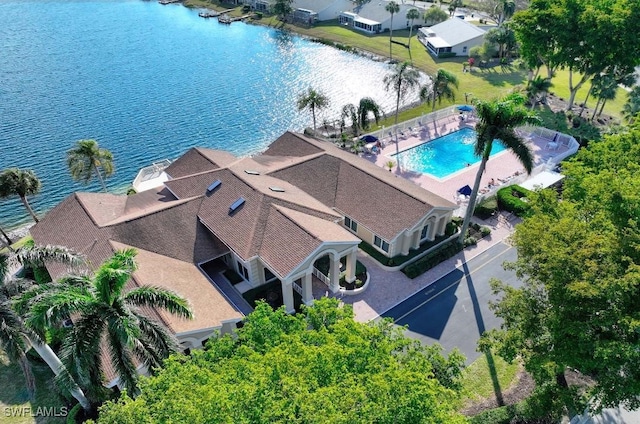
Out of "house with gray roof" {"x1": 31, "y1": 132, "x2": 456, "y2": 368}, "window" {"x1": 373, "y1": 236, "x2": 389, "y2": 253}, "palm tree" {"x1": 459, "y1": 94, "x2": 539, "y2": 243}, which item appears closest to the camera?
"house with gray roof" {"x1": 31, "y1": 132, "x2": 456, "y2": 368}

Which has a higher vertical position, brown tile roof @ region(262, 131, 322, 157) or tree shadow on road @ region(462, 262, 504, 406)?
brown tile roof @ region(262, 131, 322, 157)

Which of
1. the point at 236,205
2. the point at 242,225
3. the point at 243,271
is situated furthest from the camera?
the point at 243,271

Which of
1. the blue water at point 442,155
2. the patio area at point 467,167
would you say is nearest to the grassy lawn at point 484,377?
the patio area at point 467,167

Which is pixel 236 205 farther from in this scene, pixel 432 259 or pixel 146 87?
pixel 146 87

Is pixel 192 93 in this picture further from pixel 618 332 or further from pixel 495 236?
pixel 618 332

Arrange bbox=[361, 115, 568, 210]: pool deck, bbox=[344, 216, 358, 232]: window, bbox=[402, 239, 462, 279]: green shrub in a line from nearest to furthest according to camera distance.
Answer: bbox=[402, 239, 462, 279]: green shrub
bbox=[344, 216, 358, 232]: window
bbox=[361, 115, 568, 210]: pool deck

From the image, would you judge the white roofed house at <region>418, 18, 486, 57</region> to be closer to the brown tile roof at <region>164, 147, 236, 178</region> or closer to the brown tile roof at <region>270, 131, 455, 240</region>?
the brown tile roof at <region>270, 131, 455, 240</region>

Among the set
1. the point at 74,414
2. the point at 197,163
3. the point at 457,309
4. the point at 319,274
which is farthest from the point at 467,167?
the point at 74,414

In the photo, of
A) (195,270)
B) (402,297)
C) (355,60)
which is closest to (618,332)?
(402,297)

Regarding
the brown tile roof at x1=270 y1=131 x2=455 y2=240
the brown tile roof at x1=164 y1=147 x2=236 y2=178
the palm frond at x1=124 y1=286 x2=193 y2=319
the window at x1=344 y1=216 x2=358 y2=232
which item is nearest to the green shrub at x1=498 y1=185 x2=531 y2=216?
the brown tile roof at x1=270 y1=131 x2=455 y2=240
